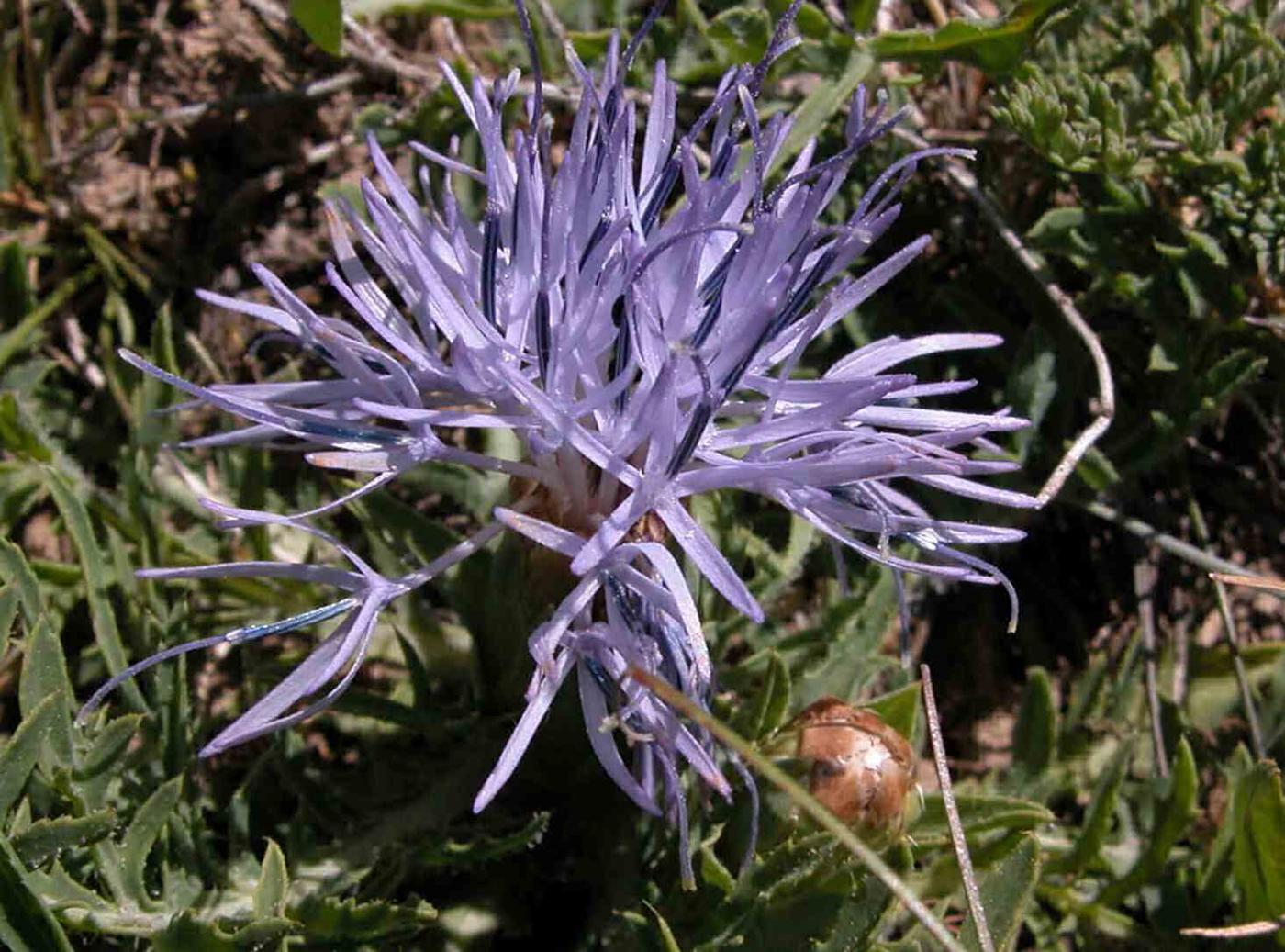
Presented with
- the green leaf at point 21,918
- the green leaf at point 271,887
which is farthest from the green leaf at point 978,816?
the green leaf at point 21,918

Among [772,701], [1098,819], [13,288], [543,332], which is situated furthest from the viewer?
[13,288]

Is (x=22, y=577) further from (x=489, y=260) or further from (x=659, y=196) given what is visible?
(x=659, y=196)

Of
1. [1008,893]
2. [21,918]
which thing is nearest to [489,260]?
[21,918]

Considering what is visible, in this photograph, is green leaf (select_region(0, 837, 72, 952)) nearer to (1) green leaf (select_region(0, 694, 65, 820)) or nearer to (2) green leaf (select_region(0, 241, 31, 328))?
(1) green leaf (select_region(0, 694, 65, 820))

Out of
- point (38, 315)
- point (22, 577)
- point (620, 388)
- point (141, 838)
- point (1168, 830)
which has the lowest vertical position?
point (1168, 830)

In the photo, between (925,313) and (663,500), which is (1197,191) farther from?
(663,500)

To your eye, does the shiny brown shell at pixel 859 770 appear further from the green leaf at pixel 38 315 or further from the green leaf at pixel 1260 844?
the green leaf at pixel 38 315

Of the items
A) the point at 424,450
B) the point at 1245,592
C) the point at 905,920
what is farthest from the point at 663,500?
the point at 1245,592
